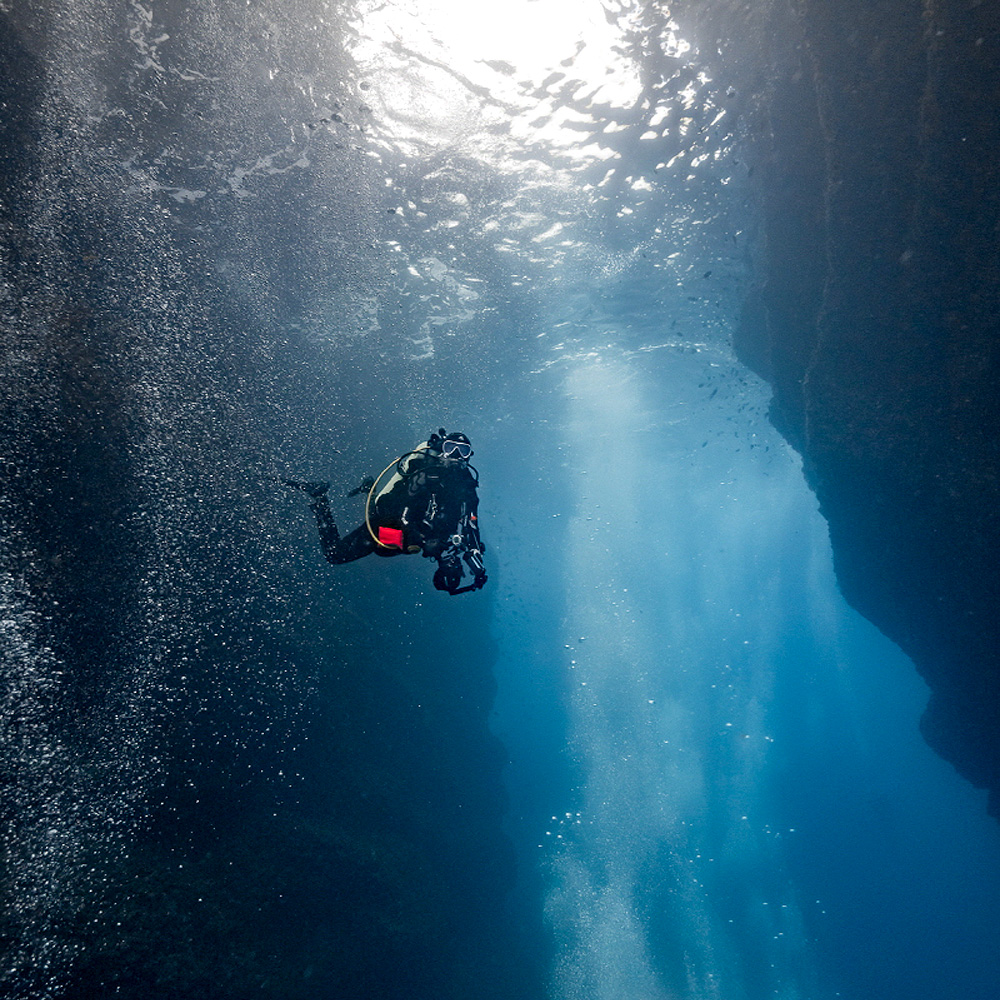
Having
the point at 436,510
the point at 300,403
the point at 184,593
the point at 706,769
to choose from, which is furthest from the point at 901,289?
the point at 706,769

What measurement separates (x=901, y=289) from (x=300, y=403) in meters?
14.1

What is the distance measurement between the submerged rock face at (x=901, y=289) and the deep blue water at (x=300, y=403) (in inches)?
86.5

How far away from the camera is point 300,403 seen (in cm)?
1387

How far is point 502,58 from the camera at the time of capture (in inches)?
310

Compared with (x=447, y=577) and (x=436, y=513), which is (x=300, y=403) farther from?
(x=447, y=577)

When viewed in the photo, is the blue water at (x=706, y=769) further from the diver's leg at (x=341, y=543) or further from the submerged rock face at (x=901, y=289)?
the diver's leg at (x=341, y=543)

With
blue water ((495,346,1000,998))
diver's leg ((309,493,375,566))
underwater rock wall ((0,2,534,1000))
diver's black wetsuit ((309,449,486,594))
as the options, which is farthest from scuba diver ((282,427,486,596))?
blue water ((495,346,1000,998))

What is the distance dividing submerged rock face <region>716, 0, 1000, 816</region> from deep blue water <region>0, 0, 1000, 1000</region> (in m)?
2.20

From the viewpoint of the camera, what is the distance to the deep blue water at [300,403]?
18.9 feet

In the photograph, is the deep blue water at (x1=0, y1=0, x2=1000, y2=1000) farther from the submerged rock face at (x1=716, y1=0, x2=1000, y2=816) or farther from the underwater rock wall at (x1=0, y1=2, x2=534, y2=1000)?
the submerged rock face at (x1=716, y1=0, x2=1000, y2=816)

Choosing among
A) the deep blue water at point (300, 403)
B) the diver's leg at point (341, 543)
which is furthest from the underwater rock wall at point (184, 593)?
the diver's leg at point (341, 543)

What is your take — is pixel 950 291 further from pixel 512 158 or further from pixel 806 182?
pixel 512 158

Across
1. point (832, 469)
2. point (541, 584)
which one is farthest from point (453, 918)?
point (541, 584)

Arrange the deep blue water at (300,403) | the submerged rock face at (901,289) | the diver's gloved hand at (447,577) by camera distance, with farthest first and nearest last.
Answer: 1. the submerged rock face at (901,289)
2. the deep blue water at (300,403)
3. the diver's gloved hand at (447,577)
